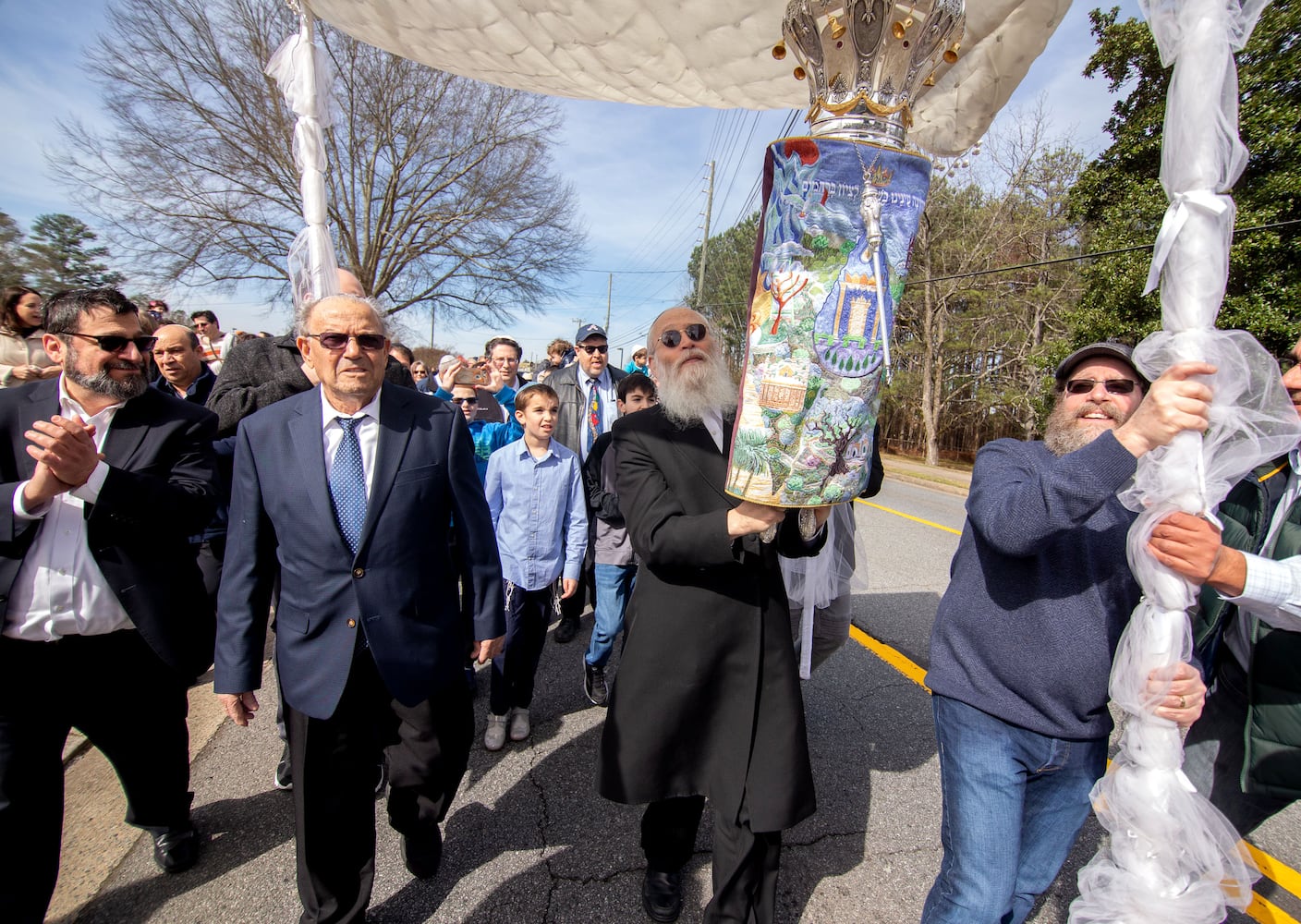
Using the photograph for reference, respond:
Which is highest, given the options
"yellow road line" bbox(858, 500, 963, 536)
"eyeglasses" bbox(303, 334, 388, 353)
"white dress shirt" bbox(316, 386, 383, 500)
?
"eyeglasses" bbox(303, 334, 388, 353)

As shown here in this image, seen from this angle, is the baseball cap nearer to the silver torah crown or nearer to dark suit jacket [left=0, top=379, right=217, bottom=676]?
the silver torah crown

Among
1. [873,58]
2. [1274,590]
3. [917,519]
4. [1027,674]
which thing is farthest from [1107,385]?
[917,519]

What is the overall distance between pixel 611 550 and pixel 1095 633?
2382 mm

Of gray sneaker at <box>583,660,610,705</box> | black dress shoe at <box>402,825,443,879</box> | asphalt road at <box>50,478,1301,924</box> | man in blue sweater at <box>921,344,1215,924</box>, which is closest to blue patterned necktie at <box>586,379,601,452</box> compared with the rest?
gray sneaker at <box>583,660,610,705</box>

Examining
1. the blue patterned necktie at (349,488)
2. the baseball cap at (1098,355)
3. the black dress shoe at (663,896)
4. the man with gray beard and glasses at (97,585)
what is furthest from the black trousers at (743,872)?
the man with gray beard and glasses at (97,585)

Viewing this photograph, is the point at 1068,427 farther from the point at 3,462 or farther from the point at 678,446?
the point at 3,462

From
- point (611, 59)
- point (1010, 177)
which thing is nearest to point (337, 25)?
point (611, 59)

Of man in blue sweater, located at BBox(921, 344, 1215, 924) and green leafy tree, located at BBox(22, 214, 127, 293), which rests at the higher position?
green leafy tree, located at BBox(22, 214, 127, 293)

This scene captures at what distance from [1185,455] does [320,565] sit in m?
2.23

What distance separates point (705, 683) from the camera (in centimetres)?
190

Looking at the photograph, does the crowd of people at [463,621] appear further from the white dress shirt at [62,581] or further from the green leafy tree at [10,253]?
the green leafy tree at [10,253]

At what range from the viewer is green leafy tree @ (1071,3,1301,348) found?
7.30 m

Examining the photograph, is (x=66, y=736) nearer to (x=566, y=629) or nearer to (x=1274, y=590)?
(x=566, y=629)

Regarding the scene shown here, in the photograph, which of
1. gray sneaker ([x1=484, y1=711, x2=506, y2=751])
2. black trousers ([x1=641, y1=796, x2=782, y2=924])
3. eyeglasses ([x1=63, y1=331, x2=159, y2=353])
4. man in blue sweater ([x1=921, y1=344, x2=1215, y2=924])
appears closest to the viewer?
man in blue sweater ([x1=921, y1=344, x2=1215, y2=924])
